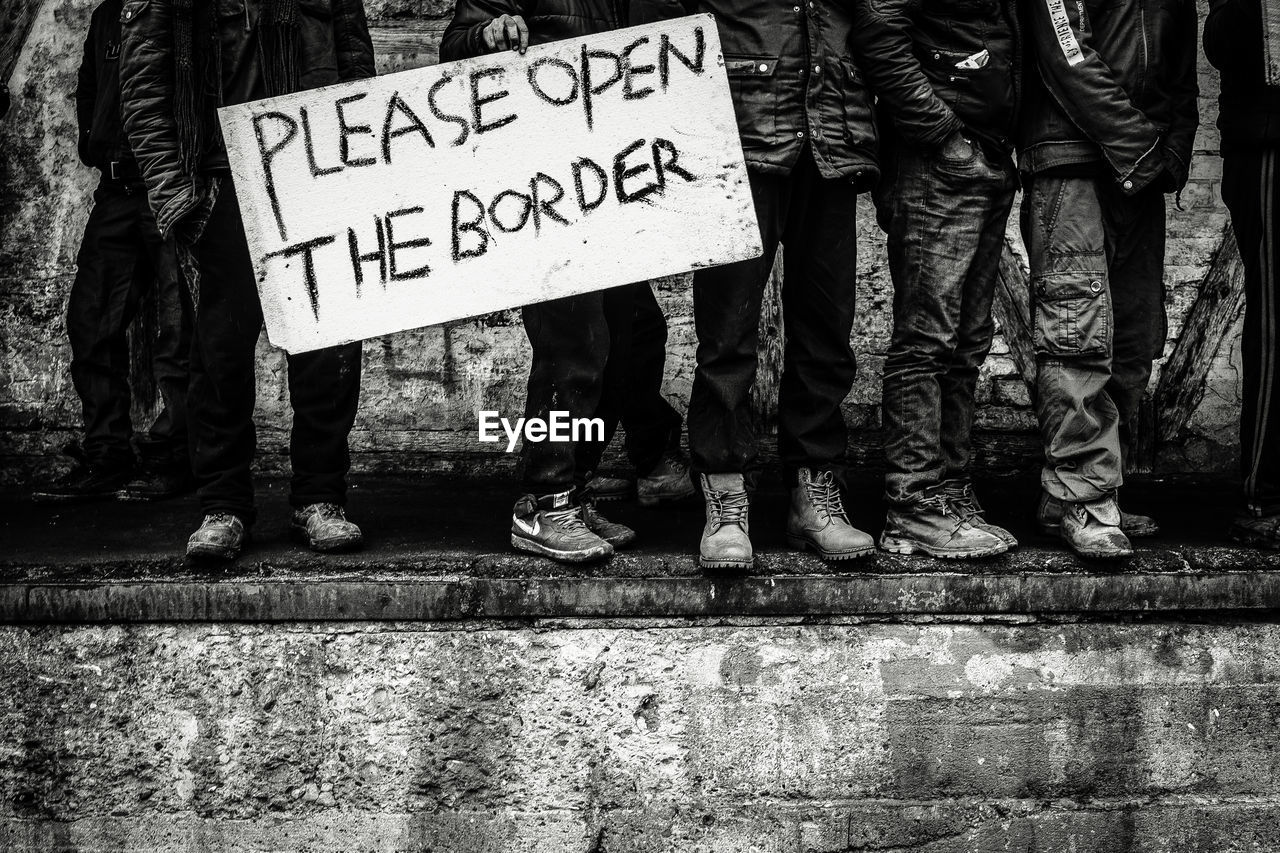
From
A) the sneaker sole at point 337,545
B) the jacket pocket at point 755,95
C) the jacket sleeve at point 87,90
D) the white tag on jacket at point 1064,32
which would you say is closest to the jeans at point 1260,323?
the white tag on jacket at point 1064,32

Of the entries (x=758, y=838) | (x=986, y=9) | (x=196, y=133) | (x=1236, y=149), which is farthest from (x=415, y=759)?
(x=1236, y=149)

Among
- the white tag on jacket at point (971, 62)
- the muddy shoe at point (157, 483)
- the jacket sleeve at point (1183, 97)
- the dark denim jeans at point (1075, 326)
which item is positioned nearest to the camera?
the white tag on jacket at point (971, 62)

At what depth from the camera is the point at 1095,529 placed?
3311mm

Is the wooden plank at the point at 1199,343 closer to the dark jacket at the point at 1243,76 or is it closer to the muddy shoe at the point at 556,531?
the dark jacket at the point at 1243,76

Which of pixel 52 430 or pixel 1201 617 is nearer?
pixel 1201 617

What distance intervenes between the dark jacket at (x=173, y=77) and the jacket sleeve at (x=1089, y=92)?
2.17 metres

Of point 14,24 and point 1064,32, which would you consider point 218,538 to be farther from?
point 14,24

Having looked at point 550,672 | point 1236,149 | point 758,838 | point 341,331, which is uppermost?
point 1236,149

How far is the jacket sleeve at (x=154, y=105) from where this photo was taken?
3.19m

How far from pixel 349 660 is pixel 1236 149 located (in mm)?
3158

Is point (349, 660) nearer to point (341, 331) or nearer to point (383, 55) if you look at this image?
point (341, 331)

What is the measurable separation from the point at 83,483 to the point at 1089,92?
12.8 ft

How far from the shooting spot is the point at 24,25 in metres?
4.96

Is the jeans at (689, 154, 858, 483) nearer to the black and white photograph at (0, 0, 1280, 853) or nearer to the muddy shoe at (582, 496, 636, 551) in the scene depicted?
the black and white photograph at (0, 0, 1280, 853)
